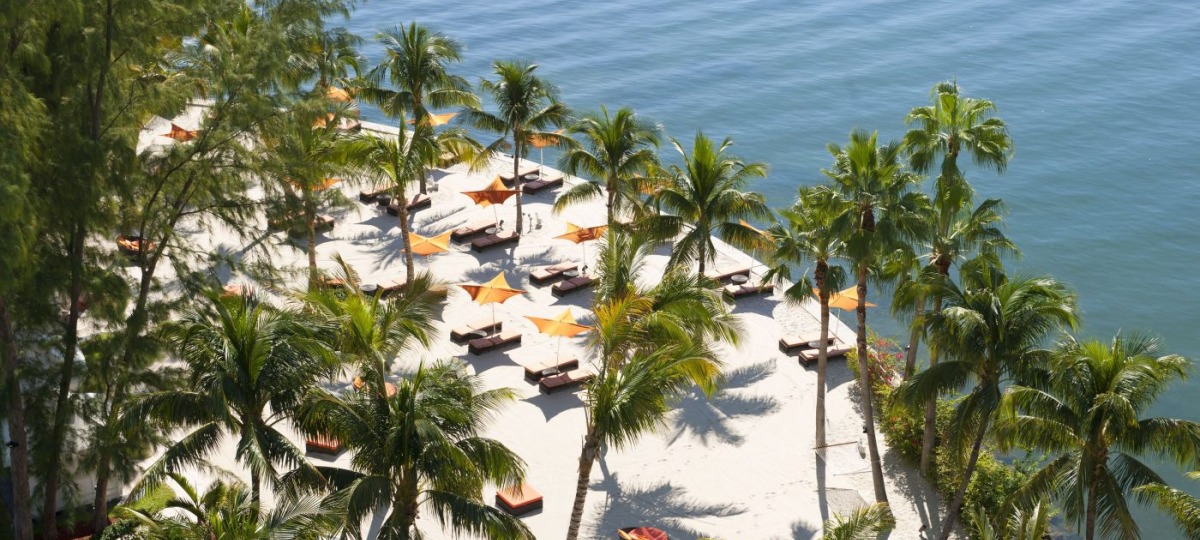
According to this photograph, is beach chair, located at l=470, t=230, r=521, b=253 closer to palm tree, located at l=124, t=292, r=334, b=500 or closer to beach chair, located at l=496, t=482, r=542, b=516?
beach chair, located at l=496, t=482, r=542, b=516

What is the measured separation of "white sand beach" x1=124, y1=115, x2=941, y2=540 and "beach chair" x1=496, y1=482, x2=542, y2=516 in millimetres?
194

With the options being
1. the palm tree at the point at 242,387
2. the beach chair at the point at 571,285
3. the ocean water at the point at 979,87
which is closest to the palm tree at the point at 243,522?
the palm tree at the point at 242,387

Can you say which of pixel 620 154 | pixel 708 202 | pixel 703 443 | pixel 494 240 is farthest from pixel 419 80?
pixel 703 443

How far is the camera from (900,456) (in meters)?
27.0

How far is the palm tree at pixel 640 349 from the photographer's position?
18.3 meters

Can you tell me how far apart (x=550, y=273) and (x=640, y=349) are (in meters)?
14.1

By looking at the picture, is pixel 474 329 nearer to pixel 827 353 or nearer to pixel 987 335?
pixel 827 353

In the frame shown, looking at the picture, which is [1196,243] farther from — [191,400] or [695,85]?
[191,400]

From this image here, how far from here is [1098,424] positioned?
736 inches

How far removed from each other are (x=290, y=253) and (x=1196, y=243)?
32.4 metres

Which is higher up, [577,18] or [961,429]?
[577,18]

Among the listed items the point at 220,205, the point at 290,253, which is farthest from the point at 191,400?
the point at 290,253

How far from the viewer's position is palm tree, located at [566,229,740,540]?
18.3 meters

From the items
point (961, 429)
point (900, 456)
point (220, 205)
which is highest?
point (220, 205)
